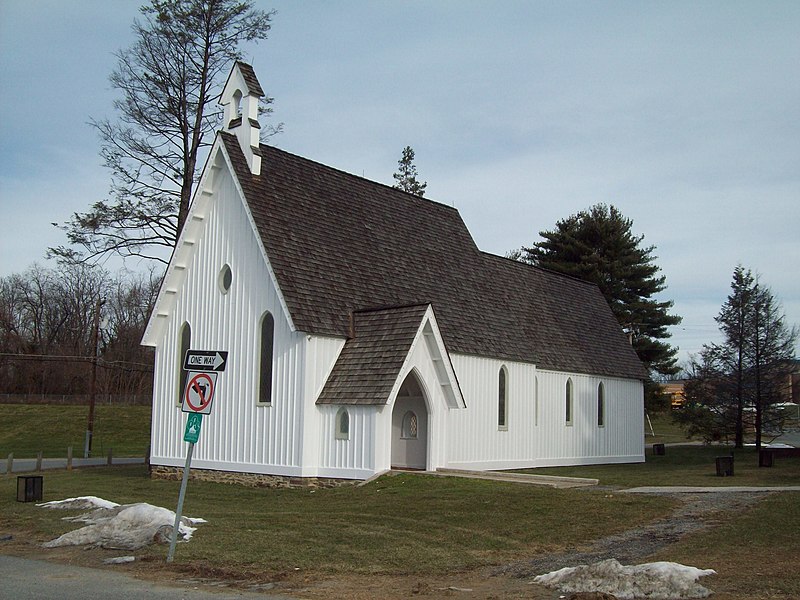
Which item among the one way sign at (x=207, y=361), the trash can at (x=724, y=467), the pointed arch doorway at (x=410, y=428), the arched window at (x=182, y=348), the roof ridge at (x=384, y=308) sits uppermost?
the roof ridge at (x=384, y=308)

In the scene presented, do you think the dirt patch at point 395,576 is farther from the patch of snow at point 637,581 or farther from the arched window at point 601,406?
the arched window at point 601,406

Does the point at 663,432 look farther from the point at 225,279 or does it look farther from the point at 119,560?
the point at 119,560

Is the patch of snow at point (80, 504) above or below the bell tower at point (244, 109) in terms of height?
below

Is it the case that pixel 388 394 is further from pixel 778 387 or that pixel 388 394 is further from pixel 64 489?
pixel 778 387

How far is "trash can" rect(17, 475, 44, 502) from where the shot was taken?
2031 cm

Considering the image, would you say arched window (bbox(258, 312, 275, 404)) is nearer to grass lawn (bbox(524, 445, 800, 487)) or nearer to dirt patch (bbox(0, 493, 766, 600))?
grass lawn (bbox(524, 445, 800, 487))

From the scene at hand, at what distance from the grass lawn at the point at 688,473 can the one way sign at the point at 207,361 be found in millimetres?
15179

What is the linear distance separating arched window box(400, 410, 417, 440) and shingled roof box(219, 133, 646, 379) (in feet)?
8.23

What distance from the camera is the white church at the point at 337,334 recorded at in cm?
2430

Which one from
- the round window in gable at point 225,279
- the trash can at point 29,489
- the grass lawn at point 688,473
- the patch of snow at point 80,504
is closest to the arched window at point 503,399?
the grass lawn at point 688,473

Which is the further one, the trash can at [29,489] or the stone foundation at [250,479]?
the stone foundation at [250,479]

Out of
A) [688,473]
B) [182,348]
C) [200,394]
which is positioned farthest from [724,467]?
[200,394]

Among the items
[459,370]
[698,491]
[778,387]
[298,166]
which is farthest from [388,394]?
[778,387]

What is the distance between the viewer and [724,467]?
1077 inches
